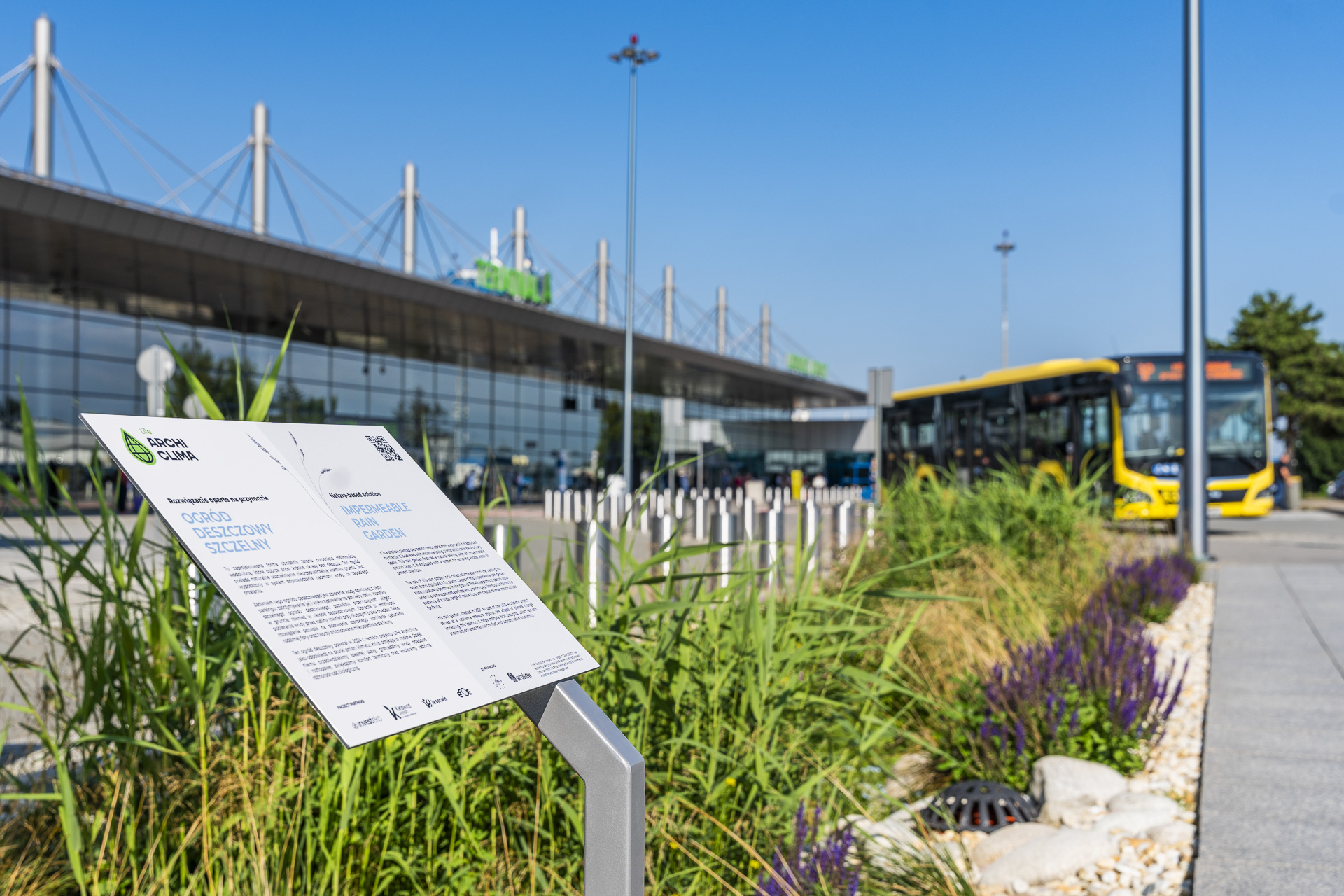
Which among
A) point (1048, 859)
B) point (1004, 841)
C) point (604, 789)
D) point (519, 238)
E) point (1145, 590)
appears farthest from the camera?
point (519, 238)

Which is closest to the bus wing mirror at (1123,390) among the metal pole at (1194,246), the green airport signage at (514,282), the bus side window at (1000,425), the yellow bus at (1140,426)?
the yellow bus at (1140,426)

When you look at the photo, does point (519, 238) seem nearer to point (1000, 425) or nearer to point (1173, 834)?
point (1000, 425)

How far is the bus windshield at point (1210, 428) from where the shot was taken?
17.6m

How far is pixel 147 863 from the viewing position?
93.0 inches

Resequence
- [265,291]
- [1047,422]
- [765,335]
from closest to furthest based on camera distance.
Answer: [1047,422] → [265,291] → [765,335]

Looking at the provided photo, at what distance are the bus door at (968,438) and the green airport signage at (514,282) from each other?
17.5 m

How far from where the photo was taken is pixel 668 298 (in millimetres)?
61094

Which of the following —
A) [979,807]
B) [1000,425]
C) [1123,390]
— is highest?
[1123,390]

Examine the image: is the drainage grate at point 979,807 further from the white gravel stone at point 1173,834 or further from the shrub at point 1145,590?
the shrub at point 1145,590

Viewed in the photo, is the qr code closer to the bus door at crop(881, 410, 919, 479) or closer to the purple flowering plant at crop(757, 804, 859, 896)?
the purple flowering plant at crop(757, 804, 859, 896)

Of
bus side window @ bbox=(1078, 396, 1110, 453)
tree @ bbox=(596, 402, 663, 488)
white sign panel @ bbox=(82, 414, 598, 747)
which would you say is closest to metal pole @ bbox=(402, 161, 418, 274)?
tree @ bbox=(596, 402, 663, 488)

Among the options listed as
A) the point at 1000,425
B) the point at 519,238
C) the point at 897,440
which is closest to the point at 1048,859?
the point at 1000,425

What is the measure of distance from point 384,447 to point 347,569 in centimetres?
45

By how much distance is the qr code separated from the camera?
203cm
